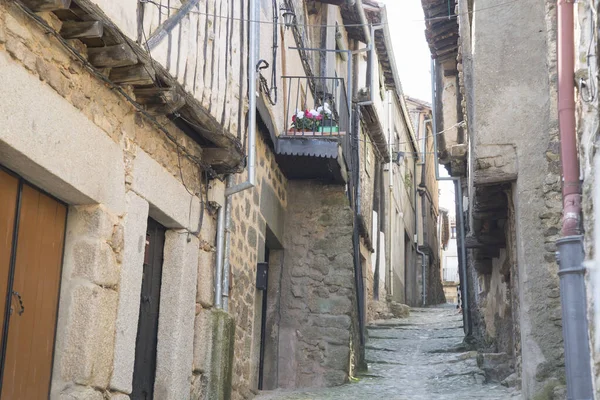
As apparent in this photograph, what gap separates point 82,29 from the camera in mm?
4367

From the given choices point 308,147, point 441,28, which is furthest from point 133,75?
point 441,28

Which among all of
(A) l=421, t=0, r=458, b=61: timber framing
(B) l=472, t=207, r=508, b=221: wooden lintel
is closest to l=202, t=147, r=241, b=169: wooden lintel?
(B) l=472, t=207, r=508, b=221: wooden lintel

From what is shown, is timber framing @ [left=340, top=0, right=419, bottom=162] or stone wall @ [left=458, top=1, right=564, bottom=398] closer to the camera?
stone wall @ [left=458, top=1, right=564, bottom=398]

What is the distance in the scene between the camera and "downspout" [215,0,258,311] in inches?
267

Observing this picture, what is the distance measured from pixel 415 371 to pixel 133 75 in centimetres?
658

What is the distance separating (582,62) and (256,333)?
444 cm

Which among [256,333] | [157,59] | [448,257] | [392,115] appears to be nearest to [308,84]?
[256,333]

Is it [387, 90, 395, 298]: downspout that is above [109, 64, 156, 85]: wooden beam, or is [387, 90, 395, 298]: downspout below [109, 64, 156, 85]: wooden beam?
above

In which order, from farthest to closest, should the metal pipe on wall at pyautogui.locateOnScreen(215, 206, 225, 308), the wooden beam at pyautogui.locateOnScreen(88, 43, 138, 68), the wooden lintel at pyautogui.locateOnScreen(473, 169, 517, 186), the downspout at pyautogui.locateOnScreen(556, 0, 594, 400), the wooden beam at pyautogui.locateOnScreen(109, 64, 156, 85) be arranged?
the wooden lintel at pyautogui.locateOnScreen(473, 169, 517, 186) < the metal pipe on wall at pyautogui.locateOnScreen(215, 206, 225, 308) < the downspout at pyautogui.locateOnScreen(556, 0, 594, 400) < the wooden beam at pyautogui.locateOnScreen(109, 64, 156, 85) < the wooden beam at pyautogui.locateOnScreen(88, 43, 138, 68)

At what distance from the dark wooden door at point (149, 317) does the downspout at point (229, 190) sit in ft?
2.33

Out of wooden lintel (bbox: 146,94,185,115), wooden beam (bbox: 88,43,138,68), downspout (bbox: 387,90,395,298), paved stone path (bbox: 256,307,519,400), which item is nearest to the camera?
wooden beam (bbox: 88,43,138,68)

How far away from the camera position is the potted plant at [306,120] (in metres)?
9.12

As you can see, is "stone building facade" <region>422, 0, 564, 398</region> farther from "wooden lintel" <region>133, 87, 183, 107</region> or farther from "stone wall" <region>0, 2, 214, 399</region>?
"wooden lintel" <region>133, 87, 183, 107</region>

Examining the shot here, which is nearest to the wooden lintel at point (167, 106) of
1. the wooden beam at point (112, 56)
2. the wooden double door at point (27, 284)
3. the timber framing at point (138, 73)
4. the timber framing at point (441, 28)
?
the timber framing at point (138, 73)
